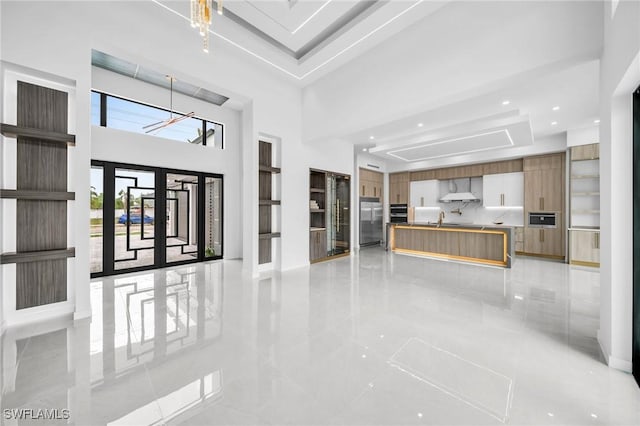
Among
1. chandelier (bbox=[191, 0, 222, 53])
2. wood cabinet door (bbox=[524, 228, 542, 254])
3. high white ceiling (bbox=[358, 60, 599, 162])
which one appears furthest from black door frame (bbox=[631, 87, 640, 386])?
wood cabinet door (bbox=[524, 228, 542, 254])

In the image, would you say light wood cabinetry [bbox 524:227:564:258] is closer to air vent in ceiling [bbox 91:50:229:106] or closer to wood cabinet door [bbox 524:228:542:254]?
wood cabinet door [bbox 524:228:542:254]

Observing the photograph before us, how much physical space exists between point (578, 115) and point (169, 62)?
311 inches

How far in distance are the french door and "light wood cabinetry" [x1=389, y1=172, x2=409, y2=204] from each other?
649 cm

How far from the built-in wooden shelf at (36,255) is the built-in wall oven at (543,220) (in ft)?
32.8

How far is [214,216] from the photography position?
689cm

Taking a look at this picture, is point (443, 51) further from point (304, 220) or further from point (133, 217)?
point (133, 217)

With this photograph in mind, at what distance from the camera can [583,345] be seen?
98.3 inches

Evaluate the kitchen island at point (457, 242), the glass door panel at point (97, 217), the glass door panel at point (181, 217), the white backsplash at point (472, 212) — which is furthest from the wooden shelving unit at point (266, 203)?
the white backsplash at point (472, 212)

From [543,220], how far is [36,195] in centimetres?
1036

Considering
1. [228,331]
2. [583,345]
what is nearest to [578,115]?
[583,345]

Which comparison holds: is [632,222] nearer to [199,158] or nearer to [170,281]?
[170,281]

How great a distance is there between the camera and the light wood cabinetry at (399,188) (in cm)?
979

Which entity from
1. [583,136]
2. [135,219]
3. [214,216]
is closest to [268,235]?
[214,216]

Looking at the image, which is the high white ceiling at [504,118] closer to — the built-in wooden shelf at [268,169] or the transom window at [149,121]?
the built-in wooden shelf at [268,169]
